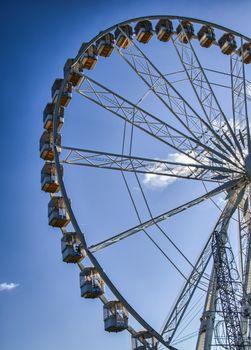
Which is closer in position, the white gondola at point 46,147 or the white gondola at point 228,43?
the white gondola at point 46,147

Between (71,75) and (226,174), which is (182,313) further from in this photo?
(71,75)

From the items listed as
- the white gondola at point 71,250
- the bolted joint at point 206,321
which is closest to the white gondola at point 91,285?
the white gondola at point 71,250

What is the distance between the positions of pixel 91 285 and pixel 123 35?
1183 centimetres

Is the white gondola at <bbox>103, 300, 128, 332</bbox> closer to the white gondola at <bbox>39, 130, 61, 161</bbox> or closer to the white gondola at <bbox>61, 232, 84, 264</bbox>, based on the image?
the white gondola at <bbox>61, 232, 84, 264</bbox>

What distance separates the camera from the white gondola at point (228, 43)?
34.3 metres

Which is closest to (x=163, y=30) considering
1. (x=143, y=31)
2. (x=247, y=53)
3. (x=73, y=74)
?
(x=143, y=31)

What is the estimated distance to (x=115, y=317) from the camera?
2514cm

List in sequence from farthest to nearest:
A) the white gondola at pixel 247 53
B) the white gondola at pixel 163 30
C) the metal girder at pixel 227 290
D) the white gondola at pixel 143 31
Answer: the white gondola at pixel 247 53 < the white gondola at pixel 163 30 < the white gondola at pixel 143 31 < the metal girder at pixel 227 290

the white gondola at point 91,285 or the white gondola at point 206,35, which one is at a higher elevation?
the white gondola at point 206,35

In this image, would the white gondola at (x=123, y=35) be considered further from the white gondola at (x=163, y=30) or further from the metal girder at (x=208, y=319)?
the metal girder at (x=208, y=319)

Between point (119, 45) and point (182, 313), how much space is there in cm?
1279

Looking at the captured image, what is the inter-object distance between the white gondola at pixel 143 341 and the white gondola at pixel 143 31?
14.3m

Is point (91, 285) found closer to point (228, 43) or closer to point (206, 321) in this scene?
point (206, 321)

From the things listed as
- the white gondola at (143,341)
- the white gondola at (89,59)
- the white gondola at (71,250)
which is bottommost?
the white gondola at (143,341)
